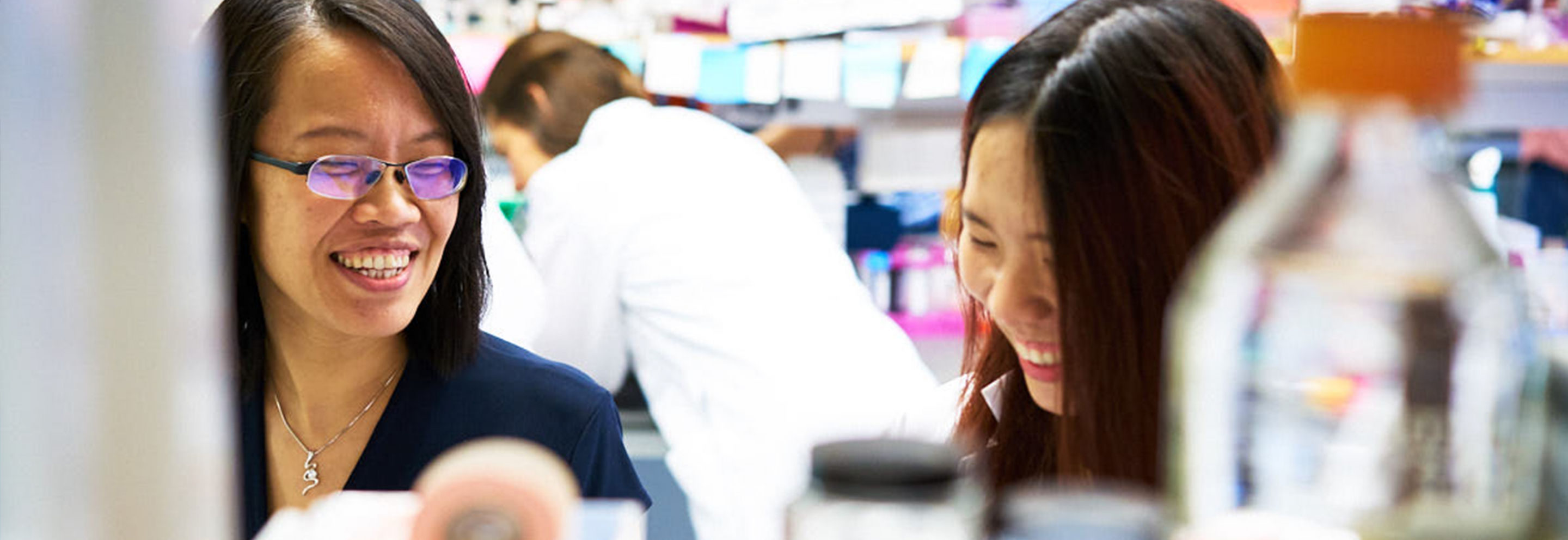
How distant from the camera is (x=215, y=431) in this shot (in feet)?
1.34

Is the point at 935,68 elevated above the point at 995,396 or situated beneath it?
elevated above

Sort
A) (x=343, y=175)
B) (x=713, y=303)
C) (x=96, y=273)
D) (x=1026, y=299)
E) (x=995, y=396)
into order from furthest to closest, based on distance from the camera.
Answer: (x=713, y=303), (x=343, y=175), (x=995, y=396), (x=1026, y=299), (x=96, y=273)

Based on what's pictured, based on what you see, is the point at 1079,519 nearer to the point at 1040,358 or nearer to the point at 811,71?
the point at 1040,358

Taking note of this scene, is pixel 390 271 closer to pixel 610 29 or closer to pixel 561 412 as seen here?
pixel 561 412

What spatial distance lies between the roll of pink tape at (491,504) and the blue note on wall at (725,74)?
3630 millimetres

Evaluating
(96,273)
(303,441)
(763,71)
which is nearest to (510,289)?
(303,441)

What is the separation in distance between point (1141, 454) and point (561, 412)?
2.83 feet

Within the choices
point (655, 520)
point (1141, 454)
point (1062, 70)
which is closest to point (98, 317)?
point (1141, 454)

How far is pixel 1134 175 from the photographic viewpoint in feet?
3.84

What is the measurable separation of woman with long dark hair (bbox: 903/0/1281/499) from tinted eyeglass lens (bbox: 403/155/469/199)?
0.69m

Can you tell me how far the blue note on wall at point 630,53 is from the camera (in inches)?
160

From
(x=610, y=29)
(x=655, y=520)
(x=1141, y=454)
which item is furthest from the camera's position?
(x=610, y=29)

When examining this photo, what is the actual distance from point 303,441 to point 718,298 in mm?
1364

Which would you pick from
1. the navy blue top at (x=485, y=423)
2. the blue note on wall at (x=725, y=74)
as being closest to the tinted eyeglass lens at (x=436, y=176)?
the navy blue top at (x=485, y=423)
